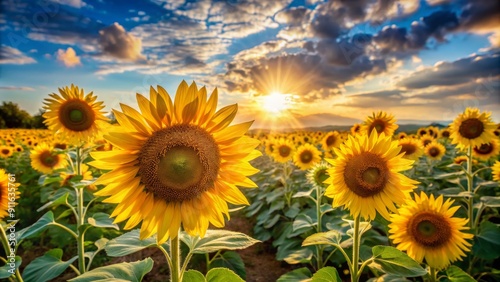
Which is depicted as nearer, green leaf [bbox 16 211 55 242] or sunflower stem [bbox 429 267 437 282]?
green leaf [bbox 16 211 55 242]

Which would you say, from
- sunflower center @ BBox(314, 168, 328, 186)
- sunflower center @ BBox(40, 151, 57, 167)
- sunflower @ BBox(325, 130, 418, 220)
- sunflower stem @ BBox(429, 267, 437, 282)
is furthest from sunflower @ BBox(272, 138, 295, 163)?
sunflower @ BBox(325, 130, 418, 220)

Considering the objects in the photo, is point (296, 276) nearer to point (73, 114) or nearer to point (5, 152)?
point (73, 114)

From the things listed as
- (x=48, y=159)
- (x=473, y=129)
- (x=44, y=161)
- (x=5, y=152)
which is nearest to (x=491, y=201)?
(x=473, y=129)

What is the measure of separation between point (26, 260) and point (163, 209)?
19.1 ft

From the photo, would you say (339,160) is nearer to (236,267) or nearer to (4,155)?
(236,267)

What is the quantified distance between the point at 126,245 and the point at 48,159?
21.0ft

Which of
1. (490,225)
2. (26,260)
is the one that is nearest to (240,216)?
(26,260)

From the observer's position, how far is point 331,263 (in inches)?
213

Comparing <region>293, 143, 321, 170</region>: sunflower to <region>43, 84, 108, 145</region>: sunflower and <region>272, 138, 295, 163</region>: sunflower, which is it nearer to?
<region>272, 138, 295, 163</region>: sunflower

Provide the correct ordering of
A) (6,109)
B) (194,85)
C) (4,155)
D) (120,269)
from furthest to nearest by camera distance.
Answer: (6,109)
(4,155)
(120,269)
(194,85)

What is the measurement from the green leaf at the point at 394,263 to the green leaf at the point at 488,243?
2.28 metres

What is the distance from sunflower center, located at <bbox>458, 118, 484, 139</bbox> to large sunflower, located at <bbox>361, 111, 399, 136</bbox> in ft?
3.52

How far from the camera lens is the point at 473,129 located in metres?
5.62

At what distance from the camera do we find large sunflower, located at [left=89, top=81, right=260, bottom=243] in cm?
179
